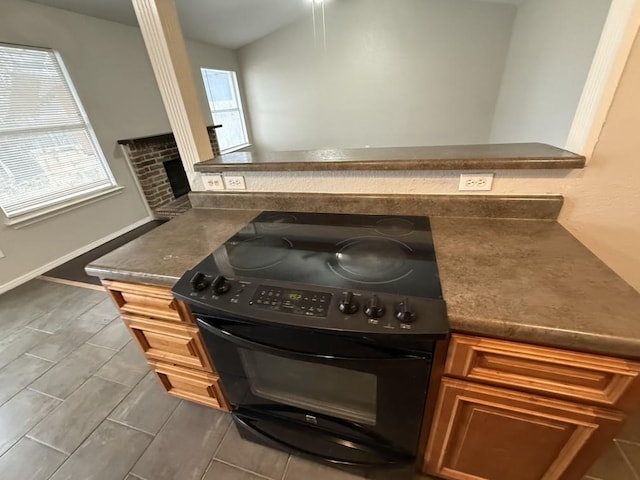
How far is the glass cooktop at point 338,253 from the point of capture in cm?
80

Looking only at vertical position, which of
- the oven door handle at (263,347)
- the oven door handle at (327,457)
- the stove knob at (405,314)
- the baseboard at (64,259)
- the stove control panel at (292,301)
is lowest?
the baseboard at (64,259)

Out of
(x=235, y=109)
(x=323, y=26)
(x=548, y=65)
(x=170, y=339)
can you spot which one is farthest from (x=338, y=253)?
(x=235, y=109)

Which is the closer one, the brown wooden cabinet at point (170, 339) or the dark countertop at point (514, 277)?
the dark countertop at point (514, 277)

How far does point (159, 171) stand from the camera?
13.0ft

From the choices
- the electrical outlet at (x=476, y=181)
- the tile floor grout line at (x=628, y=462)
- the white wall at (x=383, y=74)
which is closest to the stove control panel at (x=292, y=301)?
the electrical outlet at (x=476, y=181)

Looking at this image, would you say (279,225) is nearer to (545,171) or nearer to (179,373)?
(179,373)

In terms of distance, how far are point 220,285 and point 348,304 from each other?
1.26ft

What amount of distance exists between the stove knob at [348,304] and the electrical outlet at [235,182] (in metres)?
0.91

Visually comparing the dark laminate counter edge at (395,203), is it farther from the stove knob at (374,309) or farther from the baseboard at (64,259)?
the baseboard at (64,259)

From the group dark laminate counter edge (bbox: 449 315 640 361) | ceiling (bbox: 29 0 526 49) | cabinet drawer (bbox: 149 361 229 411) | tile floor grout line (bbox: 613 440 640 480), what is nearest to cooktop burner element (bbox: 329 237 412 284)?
dark laminate counter edge (bbox: 449 315 640 361)

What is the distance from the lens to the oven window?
856 mm

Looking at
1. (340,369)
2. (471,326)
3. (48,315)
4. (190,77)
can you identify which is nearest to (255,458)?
(340,369)

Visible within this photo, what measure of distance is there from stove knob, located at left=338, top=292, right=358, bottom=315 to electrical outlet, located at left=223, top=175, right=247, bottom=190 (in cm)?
91

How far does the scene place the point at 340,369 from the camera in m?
0.84
